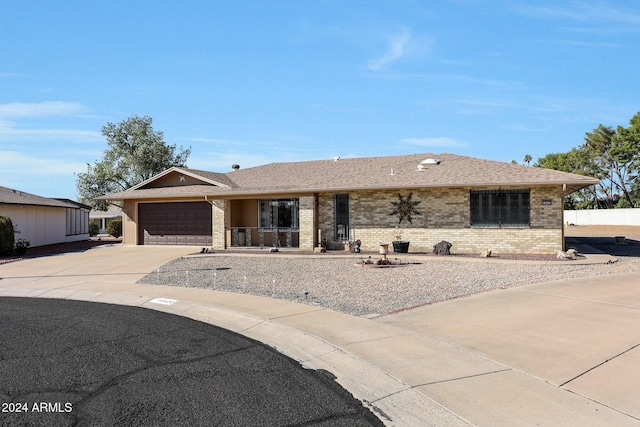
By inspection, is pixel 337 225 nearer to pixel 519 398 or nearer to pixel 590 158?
pixel 519 398

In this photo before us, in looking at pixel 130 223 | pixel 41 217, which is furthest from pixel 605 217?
pixel 41 217

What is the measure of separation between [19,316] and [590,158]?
7597cm

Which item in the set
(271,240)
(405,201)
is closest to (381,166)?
(405,201)

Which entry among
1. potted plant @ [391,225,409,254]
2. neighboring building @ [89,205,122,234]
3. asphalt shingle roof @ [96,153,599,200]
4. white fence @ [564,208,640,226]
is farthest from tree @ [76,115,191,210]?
white fence @ [564,208,640,226]

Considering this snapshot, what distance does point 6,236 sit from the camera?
22.5 meters

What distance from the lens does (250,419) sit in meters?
4.46

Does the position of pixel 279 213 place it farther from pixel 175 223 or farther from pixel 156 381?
pixel 156 381

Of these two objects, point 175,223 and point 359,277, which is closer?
point 359,277

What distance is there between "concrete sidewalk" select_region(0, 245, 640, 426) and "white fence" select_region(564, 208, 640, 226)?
4500 centimetres

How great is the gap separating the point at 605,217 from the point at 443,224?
1707 inches

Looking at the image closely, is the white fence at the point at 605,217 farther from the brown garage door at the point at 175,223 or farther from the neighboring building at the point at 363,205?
the brown garage door at the point at 175,223

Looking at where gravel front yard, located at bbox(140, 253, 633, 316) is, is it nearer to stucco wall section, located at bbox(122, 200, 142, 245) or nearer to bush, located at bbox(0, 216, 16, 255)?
stucco wall section, located at bbox(122, 200, 142, 245)

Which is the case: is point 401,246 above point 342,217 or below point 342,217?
below

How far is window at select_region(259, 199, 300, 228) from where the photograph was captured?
23.6 meters
